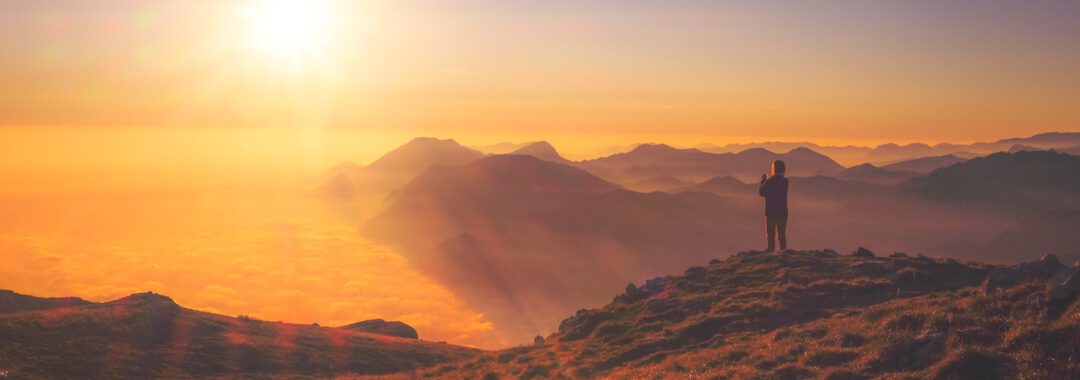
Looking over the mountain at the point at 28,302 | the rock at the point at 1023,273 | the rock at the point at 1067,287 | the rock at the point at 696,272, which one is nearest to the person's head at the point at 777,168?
the rock at the point at 696,272

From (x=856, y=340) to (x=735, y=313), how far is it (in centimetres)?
835

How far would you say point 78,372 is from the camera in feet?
91.2

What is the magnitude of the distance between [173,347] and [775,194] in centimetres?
3181

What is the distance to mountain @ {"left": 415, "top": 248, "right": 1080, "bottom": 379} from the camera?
48.1 ft

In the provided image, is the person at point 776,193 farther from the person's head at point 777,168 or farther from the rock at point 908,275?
the rock at point 908,275

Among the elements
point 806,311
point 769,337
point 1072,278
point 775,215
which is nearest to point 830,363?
point 769,337

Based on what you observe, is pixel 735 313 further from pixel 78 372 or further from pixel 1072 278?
pixel 78 372

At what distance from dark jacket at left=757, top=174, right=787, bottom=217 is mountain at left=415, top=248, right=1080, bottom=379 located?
115 inches

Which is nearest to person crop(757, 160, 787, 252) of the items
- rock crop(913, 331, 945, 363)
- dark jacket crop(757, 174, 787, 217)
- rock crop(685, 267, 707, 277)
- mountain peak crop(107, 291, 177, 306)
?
dark jacket crop(757, 174, 787, 217)

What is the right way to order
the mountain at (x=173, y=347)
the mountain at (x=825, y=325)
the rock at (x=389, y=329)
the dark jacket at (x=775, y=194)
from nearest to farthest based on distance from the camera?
the mountain at (x=825, y=325) → the mountain at (x=173, y=347) → the dark jacket at (x=775, y=194) → the rock at (x=389, y=329)

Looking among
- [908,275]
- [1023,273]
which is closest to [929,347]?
[1023,273]

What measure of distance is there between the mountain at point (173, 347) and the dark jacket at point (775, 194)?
20.5 metres

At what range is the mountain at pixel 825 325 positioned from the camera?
1465 centimetres

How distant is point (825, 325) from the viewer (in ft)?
67.1
